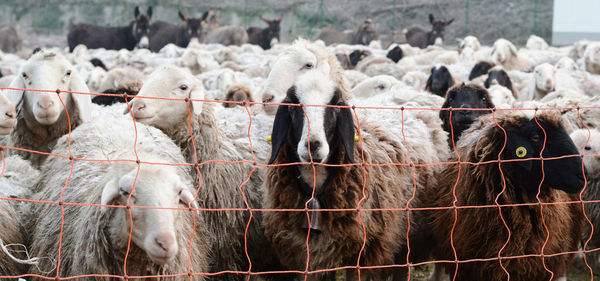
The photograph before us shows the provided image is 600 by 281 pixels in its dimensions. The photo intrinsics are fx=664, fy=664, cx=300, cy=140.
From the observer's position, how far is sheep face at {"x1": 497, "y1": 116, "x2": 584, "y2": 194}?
379 centimetres

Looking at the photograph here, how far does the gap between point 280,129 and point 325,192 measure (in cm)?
45

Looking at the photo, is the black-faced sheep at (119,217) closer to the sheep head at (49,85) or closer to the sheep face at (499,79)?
the sheep head at (49,85)

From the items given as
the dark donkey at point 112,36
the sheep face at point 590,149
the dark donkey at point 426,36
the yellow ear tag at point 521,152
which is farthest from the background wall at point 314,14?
the yellow ear tag at point 521,152

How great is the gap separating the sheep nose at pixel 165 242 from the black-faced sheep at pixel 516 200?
1783mm

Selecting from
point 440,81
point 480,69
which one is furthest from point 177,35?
point 440,81

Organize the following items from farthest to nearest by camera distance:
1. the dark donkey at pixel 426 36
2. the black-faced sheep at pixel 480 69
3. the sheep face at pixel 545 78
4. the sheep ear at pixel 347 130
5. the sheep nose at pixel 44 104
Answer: the dark donkey at pixel 426 36 < the black-faced sheep at pixel 480 69 < the sheep face at pixel 545 78 < the sheep nose at pixel 44 104 < the sheep ear at pixel 347 130

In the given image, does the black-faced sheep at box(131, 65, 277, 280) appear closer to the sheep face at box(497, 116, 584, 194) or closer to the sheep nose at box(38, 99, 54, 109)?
the sheep nose at box(38, 99, 54, 109)

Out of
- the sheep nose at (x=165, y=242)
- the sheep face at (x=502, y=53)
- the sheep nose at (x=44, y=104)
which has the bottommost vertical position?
the sheep face at (x=502, y=53)

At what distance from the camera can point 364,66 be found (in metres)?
12.9

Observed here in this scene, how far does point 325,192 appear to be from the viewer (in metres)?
3.88

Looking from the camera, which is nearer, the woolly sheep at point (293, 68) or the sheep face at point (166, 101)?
A: the sheep face at point (166, 101)

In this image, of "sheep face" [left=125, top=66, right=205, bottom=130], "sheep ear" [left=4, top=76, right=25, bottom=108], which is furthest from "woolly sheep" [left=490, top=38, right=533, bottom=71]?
"sheep ear" [left=4, top=76, right=25, bottom=108]

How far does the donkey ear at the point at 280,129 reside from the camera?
3824 millimetres

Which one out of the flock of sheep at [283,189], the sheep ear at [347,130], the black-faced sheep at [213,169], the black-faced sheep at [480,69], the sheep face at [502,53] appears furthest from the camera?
the sheep face at [502,53]
